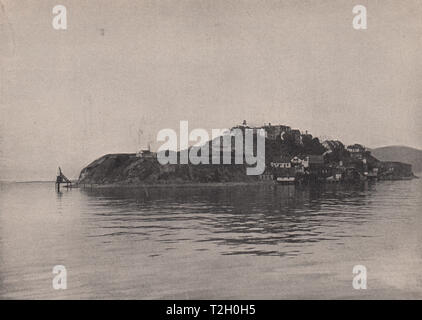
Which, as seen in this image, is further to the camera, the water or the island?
the island

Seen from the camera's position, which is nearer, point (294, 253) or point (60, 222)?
point (294, 253)

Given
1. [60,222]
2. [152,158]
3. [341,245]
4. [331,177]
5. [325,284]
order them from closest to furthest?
1. [325,284]
2. [341,245]
3. [60,222]
4. [331,177]
5. [152,158]

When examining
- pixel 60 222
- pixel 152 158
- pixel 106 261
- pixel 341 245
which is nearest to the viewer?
pixel 106 261

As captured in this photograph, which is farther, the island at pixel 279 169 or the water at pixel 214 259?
the island at pixel 279 169

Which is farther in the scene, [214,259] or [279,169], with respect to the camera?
[279,169]

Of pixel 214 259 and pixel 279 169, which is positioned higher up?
pixel 279 169
